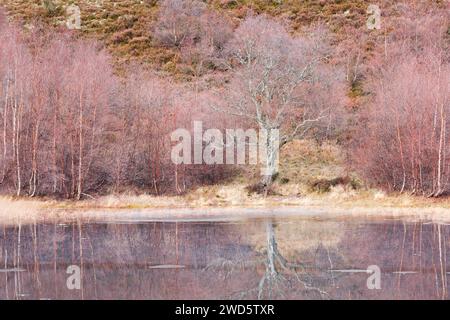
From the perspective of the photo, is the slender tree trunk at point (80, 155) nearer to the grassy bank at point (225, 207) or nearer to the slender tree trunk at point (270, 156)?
the grassy bank at point (225, 207)

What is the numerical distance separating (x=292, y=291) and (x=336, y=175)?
23.1 metres

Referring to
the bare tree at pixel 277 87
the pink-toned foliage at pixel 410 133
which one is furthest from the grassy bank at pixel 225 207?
the bare tree at pixel 277 87

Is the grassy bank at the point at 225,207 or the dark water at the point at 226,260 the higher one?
the dark water at the point at 226,260

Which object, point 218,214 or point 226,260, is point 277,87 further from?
point 226,260

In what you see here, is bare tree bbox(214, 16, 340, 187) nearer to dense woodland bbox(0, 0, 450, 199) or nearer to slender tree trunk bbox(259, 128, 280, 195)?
slender tree trunk bbox(259, 128, 280, 195)

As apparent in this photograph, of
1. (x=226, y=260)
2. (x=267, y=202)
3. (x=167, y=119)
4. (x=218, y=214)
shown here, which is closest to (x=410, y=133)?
Result: (x=267, y=202)

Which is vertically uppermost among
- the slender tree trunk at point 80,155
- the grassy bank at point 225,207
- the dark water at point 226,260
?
the slender tree trunk at point 80,155

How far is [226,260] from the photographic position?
1518 cm

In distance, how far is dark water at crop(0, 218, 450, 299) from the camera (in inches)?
470

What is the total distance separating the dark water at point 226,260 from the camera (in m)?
11.9

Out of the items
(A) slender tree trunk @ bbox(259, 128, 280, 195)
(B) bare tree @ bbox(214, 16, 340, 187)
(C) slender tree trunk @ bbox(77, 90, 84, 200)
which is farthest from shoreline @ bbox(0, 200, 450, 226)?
(B) bare tree @ bbox(214, 16, 340, 187)

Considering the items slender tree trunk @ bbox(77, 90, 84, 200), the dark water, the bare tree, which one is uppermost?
the bare tree

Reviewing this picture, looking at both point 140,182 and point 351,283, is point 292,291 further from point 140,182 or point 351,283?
point 140,182
